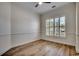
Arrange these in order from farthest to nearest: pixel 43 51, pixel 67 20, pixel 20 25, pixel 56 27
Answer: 1. pixel 20 25
2. pixel 56 27
3. pixel 67 20
4. pixel 43 51

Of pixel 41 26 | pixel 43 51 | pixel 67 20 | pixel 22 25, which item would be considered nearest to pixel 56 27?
pixel 67 20

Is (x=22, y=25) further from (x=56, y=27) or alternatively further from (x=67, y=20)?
(x=67, y=20)

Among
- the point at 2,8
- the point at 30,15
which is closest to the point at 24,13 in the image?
the point at 30,15

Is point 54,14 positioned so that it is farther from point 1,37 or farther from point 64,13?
point 1,37

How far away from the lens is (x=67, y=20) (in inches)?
88.7

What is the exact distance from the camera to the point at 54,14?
271cm

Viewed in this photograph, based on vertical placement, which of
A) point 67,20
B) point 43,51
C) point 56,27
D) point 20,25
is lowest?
point 43,51

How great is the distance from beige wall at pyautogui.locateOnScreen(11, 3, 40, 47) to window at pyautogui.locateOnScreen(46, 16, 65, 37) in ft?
1.59

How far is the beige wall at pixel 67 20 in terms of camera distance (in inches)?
80.0

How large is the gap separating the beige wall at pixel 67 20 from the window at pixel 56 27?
0.16 metres

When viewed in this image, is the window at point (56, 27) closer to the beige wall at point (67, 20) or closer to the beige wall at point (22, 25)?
the beige wall at point (67, 20)

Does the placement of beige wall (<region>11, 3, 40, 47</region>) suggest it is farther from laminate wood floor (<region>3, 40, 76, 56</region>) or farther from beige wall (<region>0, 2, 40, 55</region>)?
laminate wood floor (<region>3, 40, 76, 56</region>)

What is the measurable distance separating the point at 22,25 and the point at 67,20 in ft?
6.33

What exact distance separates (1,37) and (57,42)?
82.7 inches
